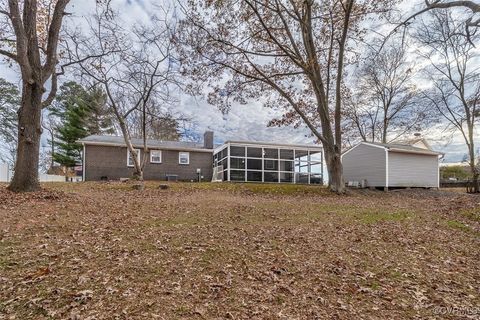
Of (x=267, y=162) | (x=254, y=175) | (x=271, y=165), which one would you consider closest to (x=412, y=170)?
(x=271, y=165)

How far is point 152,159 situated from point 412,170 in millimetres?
20758

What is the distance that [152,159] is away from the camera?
74.7 ft

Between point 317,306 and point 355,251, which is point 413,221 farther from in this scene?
point 317,306

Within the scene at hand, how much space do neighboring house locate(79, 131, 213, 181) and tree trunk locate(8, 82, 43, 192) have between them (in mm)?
11099

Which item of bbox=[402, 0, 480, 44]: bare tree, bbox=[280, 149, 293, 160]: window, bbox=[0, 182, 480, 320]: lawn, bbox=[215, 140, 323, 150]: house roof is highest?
bbox=[402, 0, 480, 44]: bare tree

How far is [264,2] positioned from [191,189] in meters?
9.49

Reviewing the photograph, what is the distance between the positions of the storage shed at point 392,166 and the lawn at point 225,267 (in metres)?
14.9

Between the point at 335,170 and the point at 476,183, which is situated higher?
the point at 335,170

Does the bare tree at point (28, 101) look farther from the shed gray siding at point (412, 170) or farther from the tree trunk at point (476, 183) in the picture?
the tree trunk at point (476, 183)

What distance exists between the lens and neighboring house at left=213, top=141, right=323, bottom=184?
70.6ft

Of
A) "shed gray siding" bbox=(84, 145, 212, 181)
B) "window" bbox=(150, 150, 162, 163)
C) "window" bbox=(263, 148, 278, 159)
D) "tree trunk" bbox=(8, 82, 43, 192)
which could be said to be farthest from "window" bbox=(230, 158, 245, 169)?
"tree trunk" bbox=(8, 82, 43, 192)

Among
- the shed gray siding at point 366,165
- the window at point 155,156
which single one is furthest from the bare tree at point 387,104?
the window at point 155,156

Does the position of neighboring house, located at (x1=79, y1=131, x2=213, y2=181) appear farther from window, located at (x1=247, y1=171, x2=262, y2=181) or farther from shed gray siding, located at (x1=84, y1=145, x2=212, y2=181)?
window, located at (x1=247, y1=171, x2=262, y2=181)

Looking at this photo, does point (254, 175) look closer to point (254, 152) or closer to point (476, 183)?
point (254, 152)
